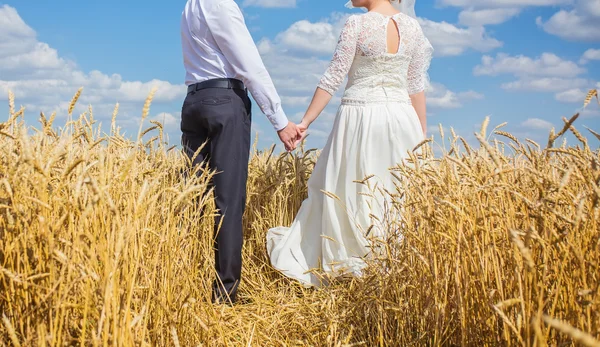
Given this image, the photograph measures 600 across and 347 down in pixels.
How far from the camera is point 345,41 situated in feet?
11.9

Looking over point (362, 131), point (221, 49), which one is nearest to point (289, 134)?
point (362, 131)

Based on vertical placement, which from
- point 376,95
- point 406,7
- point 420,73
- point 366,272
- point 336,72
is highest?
point 406,7

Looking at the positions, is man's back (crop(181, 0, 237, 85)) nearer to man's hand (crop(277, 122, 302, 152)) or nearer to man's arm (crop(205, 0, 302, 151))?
man's arm (crop(205, 0, 302, 151))

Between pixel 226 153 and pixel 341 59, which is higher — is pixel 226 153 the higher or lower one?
the lower one

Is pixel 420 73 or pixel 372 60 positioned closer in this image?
pixel 372 60

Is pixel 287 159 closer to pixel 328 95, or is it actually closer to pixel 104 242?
pixel 328 95

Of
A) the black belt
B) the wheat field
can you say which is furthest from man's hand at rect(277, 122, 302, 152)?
the wheat field

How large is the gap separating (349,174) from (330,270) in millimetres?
664

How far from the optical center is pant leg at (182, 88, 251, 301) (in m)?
3.34

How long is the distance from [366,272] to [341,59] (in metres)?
1.40

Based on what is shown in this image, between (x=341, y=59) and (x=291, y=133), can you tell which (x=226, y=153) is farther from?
(x=341, y=59)

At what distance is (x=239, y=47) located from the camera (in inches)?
132

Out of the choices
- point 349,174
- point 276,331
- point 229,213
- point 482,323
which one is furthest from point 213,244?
point 482,323

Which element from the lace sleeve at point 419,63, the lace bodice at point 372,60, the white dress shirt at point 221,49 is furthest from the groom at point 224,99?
the lace sleeve at point 419,63
